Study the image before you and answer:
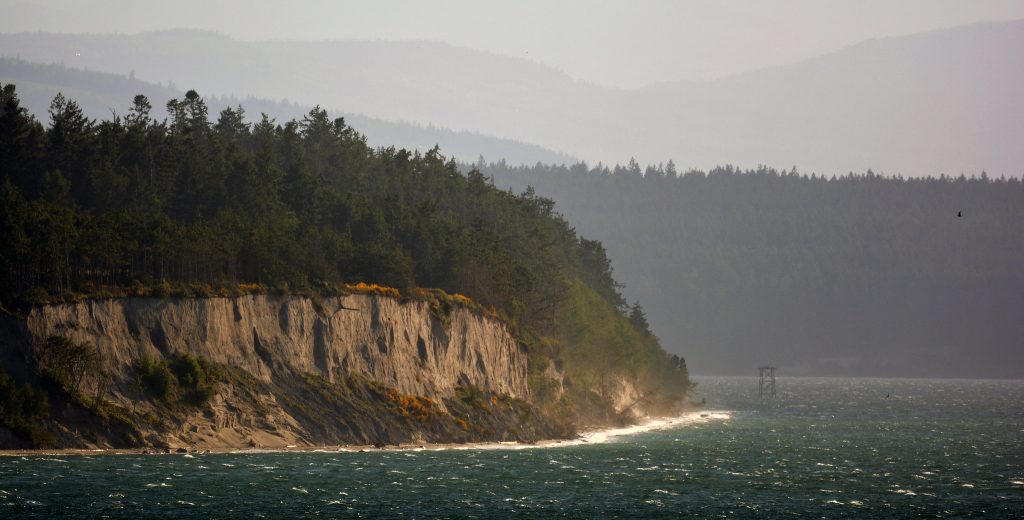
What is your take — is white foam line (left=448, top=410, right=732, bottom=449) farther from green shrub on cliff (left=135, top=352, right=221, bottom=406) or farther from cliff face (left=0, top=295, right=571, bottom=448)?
green shrub on cliff (left=135, top=352, right=221, bottom=406)

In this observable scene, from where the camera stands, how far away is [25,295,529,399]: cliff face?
95.4 metres

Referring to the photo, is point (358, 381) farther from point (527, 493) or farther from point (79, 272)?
point (527, 493)

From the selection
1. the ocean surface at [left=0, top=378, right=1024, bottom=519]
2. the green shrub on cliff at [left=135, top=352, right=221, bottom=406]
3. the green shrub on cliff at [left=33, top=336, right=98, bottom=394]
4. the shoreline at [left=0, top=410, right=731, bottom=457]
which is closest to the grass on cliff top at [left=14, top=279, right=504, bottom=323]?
the green shrub on cliff at [left=33, top=336, right=98, bottom=394]

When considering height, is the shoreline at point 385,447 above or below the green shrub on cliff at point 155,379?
below

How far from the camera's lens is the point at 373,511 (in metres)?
71.5

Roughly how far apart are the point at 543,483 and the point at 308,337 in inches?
1174

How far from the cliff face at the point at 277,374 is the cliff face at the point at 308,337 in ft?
0.32

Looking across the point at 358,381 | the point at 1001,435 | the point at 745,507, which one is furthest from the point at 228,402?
the point at 1001,435

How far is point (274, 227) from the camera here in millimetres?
120438

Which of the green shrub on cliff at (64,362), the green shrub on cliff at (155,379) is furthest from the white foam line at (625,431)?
the green shrub on cliff at (64,362)

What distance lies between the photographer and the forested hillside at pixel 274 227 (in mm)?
101250

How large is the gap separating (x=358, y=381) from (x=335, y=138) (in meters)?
68.9

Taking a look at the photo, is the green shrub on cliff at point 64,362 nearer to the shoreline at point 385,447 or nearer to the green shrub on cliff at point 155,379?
the green shrub on cliff at point 155,379

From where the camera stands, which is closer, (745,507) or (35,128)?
(745,507)
